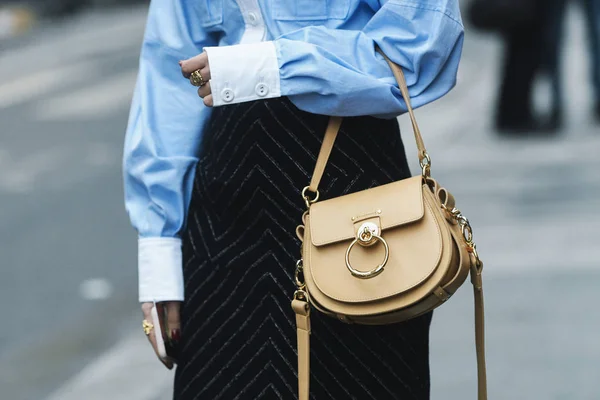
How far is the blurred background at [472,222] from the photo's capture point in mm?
4672

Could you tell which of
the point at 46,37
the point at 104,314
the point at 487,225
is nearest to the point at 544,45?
the point at 487,225

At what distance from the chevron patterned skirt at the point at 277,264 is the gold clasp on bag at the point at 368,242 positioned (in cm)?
13

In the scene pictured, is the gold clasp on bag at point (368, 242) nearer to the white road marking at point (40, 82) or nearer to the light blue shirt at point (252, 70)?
the light blue shirt at point (252, 70)

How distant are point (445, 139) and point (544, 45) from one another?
3.70 feet

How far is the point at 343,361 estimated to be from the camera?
2.11 m

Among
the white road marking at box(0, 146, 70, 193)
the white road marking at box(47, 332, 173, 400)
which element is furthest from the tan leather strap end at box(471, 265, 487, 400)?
the white road marking at box(0, 146, 70, 193)

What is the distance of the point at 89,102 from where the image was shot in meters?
12.5

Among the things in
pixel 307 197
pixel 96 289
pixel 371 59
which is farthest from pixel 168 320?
pixel 96 289

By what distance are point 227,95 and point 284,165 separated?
15 cm

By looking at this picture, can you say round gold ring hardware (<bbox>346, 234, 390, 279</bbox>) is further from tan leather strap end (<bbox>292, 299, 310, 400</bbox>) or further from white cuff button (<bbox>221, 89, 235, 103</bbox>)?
white cuff button (<bbox>221, 89, 235, 103</bbox>)

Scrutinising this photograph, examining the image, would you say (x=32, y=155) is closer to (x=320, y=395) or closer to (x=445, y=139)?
(x=445, y=139)

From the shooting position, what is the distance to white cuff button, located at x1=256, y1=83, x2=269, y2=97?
2074mm

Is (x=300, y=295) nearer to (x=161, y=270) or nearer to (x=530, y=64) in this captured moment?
(x=161, y=270)

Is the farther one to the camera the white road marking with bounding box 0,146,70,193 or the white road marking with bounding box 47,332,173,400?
the white road marking with bounding box 0,146,70,193
